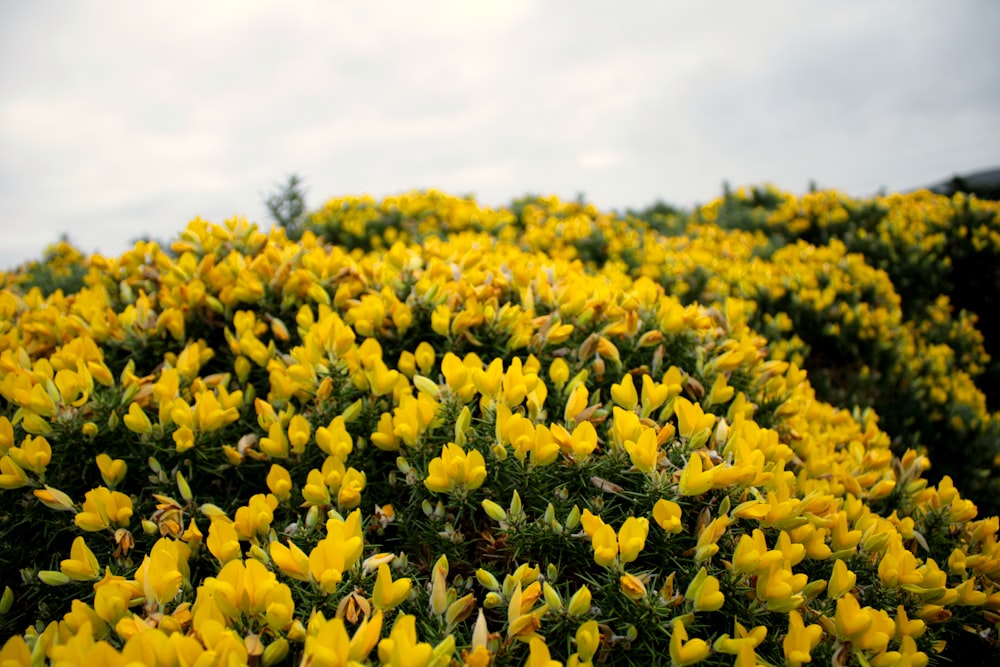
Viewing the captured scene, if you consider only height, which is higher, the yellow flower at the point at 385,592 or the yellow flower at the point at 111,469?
the yellow flower at the point at 111,469

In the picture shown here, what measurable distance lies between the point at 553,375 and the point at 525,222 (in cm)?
329

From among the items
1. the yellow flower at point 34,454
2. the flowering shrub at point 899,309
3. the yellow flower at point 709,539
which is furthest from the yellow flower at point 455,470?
the flowering shrub at point 899,309

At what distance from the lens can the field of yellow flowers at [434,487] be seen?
1221 mm

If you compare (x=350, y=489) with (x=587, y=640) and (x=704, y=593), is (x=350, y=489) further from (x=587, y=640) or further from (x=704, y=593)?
(x=704, y=593)

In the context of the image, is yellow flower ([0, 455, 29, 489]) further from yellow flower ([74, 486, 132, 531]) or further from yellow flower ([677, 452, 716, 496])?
yellow flower ([677, 452, 716, 496])

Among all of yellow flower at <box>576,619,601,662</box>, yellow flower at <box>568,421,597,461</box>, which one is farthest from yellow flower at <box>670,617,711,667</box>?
yellow flower at <box>568,421,597,461</box>

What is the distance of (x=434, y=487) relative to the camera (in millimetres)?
1405

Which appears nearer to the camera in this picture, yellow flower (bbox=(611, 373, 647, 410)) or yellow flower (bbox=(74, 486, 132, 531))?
yellow flower (bbox=(74, 486, 132, 531))

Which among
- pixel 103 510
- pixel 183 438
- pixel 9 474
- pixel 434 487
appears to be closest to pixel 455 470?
pixel 434 487

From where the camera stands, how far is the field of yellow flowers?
1.22m

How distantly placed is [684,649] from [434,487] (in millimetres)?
609

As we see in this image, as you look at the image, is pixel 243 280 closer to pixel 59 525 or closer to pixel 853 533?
pixel 59 525

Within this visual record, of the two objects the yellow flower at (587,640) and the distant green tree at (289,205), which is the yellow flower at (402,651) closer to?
the yellow flower at (587,640)

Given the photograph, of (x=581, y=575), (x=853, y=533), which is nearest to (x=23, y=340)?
(x=581, y=575)
